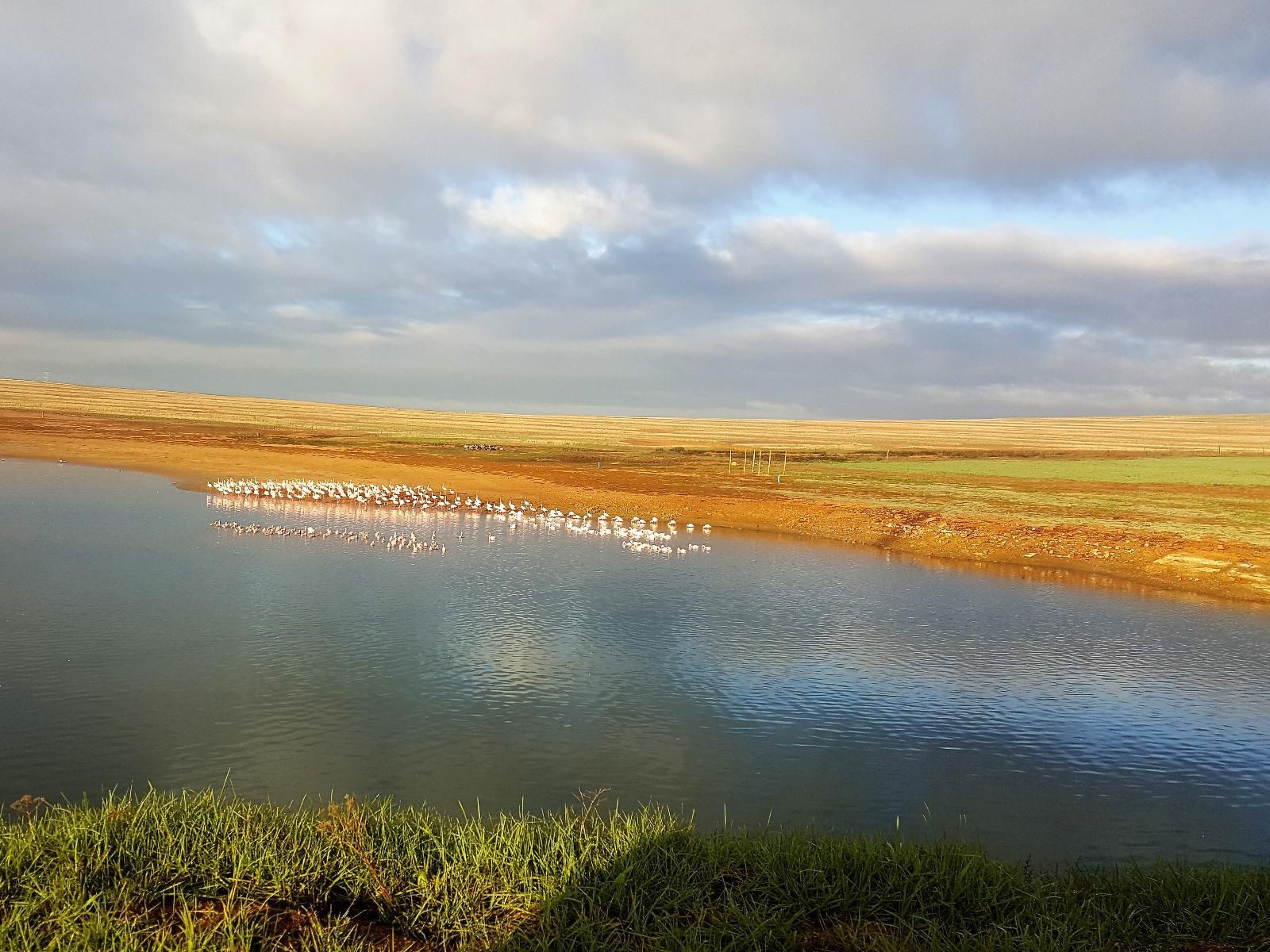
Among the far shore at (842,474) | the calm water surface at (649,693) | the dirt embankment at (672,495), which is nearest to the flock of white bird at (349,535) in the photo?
the calm water surface at (649,693)

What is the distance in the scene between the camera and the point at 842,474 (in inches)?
2864

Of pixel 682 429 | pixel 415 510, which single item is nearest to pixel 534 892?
pixel 415 510

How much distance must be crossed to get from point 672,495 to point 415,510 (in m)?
16.1

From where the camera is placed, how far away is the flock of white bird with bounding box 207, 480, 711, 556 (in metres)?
35.1

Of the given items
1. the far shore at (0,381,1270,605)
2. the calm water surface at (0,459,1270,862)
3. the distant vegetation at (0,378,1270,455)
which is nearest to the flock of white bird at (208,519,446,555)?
the calm water surface at (0,459,1270,862)

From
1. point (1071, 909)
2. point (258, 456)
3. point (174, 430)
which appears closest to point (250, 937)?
point (1071, 909)

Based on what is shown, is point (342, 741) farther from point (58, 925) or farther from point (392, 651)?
point (58, 925)

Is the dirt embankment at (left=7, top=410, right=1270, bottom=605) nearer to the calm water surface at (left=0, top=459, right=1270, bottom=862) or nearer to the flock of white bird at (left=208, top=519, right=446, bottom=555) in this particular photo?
the calm water surface at (left=0, top=459, right=1270, bottom=862)

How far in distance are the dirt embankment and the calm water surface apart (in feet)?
22.2

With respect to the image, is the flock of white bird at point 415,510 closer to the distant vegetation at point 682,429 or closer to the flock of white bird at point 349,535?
the flock of white bird at point 349,535

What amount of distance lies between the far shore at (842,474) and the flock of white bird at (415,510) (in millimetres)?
3502

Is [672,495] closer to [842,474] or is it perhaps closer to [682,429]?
[842,474]

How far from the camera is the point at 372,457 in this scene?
78.1 meters

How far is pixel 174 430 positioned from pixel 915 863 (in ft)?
356
